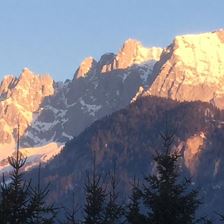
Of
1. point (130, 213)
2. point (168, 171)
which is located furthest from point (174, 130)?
point (130, 213)

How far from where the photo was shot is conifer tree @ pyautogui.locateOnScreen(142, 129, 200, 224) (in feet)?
98.8

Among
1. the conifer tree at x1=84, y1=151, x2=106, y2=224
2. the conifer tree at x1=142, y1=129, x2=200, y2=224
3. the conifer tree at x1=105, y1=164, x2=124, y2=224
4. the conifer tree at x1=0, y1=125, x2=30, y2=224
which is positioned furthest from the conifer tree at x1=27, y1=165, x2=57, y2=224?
the conifer tree at x1=84, y1=151, x2=106, y2=224

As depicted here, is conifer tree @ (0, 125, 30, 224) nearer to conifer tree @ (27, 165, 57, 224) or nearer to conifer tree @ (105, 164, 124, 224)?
conifer tree @ (27, 165, 57, 224)

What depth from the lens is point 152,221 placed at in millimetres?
29859

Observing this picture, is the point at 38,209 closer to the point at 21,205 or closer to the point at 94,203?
the point at 21,205

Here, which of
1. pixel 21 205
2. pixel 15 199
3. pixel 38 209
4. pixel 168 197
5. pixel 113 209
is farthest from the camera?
pixel 113 209

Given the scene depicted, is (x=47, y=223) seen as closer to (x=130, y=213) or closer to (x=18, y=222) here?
(x=18, y=222)

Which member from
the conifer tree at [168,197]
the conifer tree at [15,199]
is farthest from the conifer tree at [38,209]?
the conifer tree at [168,197]

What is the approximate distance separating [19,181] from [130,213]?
5.64 m

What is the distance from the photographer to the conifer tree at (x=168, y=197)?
98.8ft

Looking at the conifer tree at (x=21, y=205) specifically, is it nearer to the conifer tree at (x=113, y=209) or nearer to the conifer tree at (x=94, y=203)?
the conifer tree at (x=113, y=209)

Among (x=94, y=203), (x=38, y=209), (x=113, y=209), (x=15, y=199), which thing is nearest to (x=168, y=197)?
(x=113, y=209)

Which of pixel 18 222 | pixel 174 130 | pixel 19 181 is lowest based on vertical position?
pixel 18 222

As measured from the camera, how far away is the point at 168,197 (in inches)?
1212
